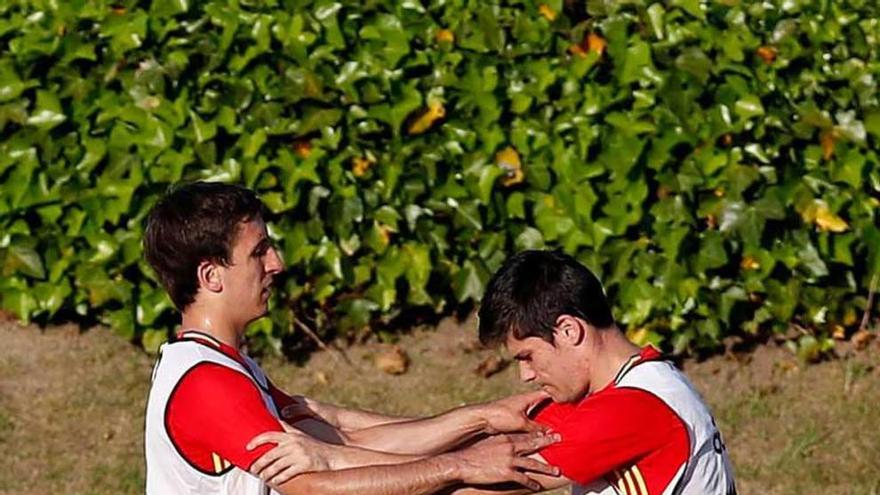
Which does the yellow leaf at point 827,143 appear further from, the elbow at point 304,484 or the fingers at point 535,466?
the elbow at point 304,484

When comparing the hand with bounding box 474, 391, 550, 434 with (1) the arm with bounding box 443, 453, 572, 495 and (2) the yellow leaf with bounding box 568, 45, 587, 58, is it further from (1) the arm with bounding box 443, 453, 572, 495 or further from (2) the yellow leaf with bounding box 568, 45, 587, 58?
(2) the yellow leaf with bounding box 568, 45, 587, 58

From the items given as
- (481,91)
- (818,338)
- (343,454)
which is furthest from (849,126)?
(343,454)

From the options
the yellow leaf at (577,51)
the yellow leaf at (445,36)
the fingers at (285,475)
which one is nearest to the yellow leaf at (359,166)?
the yellow leaf at (445,36)

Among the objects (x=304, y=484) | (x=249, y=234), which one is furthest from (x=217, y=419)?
(x=249, y=234)

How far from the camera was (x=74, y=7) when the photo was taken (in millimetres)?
8609

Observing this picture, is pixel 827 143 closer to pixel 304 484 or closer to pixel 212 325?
pixel 212 325

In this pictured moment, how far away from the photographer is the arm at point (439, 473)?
4.63m

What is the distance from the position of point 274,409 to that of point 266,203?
3.65m

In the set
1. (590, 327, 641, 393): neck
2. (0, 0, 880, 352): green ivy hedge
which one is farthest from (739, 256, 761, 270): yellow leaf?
(590, 327, 641, 393): neck

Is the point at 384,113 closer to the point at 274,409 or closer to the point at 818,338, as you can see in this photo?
the point at 818,338

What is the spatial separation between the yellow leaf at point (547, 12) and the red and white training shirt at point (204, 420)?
4.17 m

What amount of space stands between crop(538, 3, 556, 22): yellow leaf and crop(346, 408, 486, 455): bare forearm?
3514 mm

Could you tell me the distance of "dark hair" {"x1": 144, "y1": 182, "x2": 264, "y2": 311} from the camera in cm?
481

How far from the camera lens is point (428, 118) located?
8.53m
